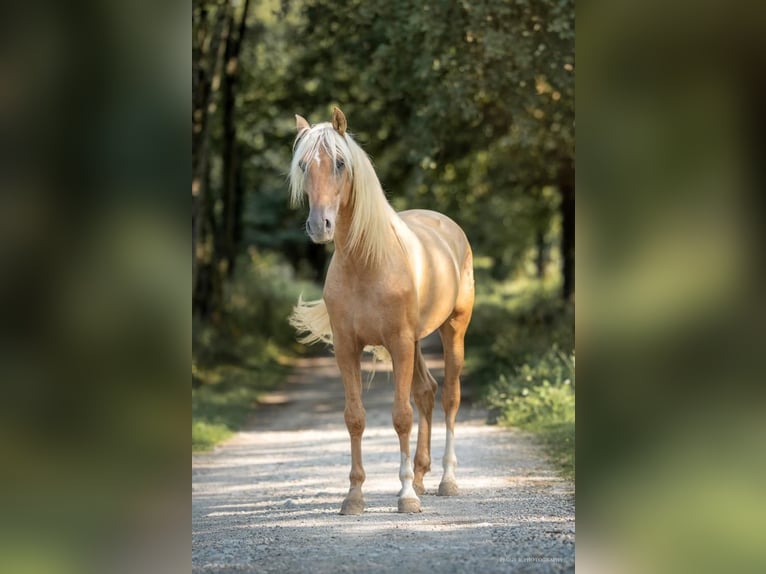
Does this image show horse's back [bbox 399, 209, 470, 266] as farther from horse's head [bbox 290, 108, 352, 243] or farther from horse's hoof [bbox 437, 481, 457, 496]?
horse's hoof [bbox 437, 481, 457, 496]

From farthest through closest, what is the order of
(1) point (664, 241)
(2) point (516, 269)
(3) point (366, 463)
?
(2) point (516, 269)
(3) point (366, 463)
(1) point (664, 241)

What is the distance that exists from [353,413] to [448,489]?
1.10 metres

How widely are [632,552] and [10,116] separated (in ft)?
9.77

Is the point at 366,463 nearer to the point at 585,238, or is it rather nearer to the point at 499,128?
the point at 585,238

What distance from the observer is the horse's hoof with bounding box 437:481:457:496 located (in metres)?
6.95

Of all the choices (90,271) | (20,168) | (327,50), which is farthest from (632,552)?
(327,50)

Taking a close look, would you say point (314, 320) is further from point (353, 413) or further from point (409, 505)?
point (409, 505)

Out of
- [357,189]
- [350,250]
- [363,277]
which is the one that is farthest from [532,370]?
[357,189]

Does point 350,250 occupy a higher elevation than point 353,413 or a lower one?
higher

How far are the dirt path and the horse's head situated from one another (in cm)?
174

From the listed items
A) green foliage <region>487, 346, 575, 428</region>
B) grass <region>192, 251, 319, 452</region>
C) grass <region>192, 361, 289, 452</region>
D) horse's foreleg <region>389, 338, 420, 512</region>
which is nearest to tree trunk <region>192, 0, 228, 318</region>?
grass <region>192, 251, 319, 452</region>

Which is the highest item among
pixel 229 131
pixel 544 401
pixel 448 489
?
pixel 229 131

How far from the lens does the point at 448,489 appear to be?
6945 mm

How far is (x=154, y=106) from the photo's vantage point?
3924 millimetres
